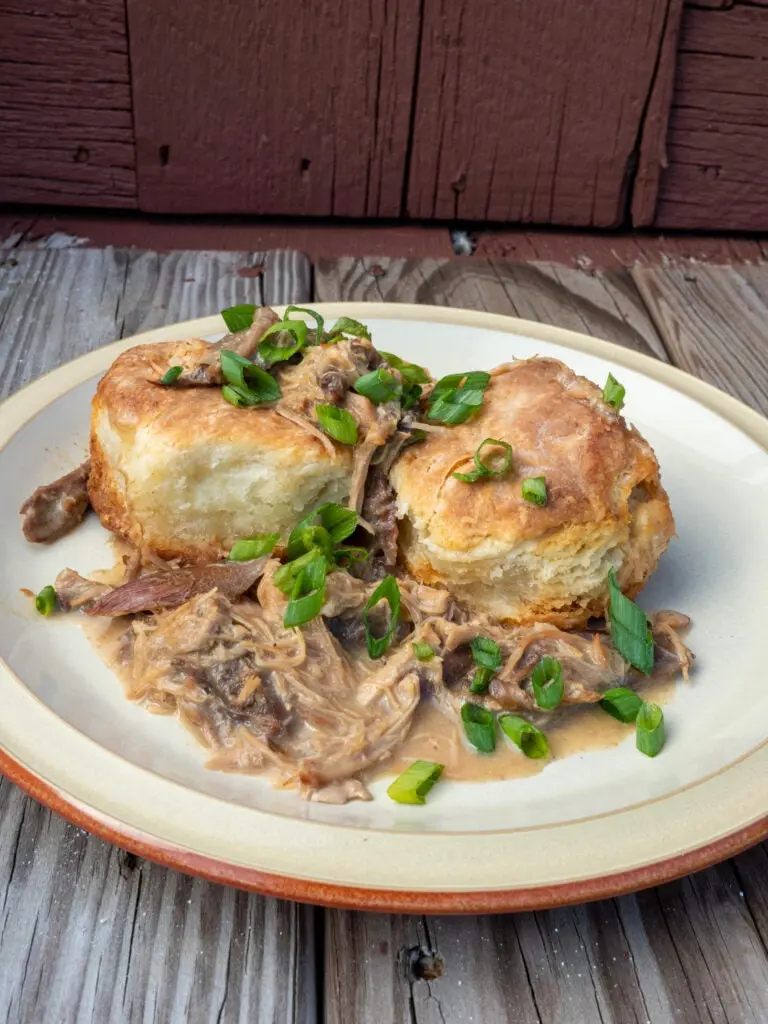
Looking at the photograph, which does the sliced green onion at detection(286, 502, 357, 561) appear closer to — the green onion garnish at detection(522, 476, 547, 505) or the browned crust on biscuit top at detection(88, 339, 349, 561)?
the browned crust on biscuit top at detection(88, 339, 349, 561)

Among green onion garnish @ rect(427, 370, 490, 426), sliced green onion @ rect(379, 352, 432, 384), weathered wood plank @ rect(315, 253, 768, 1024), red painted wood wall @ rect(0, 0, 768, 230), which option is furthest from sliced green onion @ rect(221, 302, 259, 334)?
red painted wood wall @ rect(0, 0, 768, 230)

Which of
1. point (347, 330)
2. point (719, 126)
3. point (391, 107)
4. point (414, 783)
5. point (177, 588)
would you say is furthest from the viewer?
point (719, 126)

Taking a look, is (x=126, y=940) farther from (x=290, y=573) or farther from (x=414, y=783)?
(x=290, y=573)

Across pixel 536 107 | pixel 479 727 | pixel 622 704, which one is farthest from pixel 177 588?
pixel 536 107

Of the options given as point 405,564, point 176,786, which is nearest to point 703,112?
point 405,564

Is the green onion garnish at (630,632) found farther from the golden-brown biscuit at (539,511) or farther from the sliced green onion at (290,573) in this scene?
the sliced green onion at (290,573)

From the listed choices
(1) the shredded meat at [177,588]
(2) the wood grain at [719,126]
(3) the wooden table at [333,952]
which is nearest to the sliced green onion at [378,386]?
(1) the shredded meat at [177,588]

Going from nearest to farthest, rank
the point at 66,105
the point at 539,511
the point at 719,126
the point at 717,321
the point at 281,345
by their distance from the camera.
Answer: the point at 539,511, the point at 281,345, the point at 717,321, the point at 66,105, the point at 719,126

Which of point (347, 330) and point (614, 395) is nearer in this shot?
point (614, 395)
